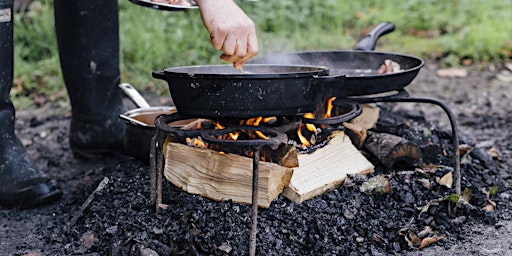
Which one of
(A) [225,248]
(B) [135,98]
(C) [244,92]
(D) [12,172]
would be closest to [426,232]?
(A) [225,248]

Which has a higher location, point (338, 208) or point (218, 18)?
point (218, 18)

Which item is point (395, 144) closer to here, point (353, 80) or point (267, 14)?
point (353, 80)

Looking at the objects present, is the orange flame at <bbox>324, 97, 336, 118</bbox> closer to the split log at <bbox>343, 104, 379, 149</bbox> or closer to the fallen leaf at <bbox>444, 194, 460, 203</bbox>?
the split log at <bbox>343, 104, 379, 149</bbox>

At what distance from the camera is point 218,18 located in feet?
7.08

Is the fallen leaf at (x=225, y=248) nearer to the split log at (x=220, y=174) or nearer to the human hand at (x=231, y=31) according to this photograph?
the split log at (x=220, y=174)

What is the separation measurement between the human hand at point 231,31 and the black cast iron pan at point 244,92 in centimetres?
13

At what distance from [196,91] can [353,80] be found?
2.65ft

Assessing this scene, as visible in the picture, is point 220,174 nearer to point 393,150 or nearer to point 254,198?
point 254,198

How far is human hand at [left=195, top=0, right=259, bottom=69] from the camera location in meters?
2.13

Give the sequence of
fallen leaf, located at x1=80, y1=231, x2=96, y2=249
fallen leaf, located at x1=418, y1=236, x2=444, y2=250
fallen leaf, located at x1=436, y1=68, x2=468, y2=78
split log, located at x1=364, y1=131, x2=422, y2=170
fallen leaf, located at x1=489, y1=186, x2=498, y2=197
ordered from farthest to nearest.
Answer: fallen leaf, located at x1=436, y1=68, x2=468, y2=78 → fallen leaf, located at x1=489, y1=186, x2=498, y2=197 → split log, located at x1=364, y1=131, x2=422, y2=170 → fallen leaf, located at x1=80, y1=231, x2=96, y2=249 → fallen leaf, located at x1=418, y1=236, x2=444, y2=250

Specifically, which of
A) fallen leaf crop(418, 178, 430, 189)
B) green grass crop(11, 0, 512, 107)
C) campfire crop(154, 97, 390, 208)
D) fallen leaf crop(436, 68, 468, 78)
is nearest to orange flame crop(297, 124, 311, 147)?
campfire crop(154, 97, 390, 208)

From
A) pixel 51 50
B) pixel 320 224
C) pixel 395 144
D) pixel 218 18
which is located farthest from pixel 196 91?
pixel 51 50

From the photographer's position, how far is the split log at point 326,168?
8.47 feet

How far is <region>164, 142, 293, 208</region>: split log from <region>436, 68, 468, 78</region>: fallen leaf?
3.32 meters
